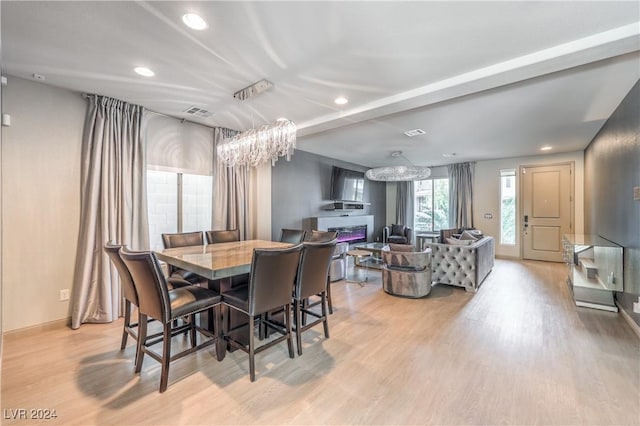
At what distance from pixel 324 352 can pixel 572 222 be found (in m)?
6.76

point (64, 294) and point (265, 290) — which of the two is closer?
point (265, 290)

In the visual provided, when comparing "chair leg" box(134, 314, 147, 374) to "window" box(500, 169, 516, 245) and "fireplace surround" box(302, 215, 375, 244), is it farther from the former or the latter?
Answer: "window" box(500, 169, 516, 245)

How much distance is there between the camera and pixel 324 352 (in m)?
2.46

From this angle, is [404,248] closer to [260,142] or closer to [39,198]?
[260,142]

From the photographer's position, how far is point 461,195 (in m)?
7.44

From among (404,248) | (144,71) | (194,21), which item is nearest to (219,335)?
(194,21)

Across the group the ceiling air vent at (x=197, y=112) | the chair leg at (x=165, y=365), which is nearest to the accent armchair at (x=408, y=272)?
the chair leg at (x=165, y=365)

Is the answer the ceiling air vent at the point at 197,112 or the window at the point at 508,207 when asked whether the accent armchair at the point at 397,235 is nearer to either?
the window at the point at 508,207

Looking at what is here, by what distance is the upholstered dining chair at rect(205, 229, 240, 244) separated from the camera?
3789 millimetres

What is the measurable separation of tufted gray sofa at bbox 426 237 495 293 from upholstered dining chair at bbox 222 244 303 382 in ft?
9.49

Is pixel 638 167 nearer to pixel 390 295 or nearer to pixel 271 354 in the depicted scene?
pixel 390 295

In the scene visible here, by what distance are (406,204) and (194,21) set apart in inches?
303

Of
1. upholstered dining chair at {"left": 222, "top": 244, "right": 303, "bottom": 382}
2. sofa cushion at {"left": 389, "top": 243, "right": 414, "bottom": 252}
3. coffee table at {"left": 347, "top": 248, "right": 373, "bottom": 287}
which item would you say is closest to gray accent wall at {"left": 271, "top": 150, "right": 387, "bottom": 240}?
coffee table at {"left": 347, "top": 248, "right": 373, "bottom": 287}

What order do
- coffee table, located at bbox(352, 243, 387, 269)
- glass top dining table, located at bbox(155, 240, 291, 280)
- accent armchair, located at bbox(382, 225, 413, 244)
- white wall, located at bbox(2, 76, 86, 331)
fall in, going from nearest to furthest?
glass top dining table, located at bbox(155, 240, 291, 280)
white wall, located at bbox(2, 76, 86, 331)
coffee table, located at bbox(352, 243, 387, 269)
accent armchair, located at bbox(382, 225, 413, 244)
